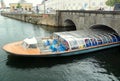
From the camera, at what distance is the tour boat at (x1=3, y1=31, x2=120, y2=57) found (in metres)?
27.8

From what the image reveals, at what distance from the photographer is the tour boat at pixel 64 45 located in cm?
2783

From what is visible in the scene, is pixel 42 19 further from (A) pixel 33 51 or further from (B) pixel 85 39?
(A) pixel 33 51

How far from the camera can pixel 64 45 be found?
3041cm

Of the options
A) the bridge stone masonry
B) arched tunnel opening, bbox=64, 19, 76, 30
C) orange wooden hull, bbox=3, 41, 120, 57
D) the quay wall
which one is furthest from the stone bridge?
the quay wall

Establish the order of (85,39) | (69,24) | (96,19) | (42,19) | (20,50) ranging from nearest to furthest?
(20,50)
(85,39)
(96,19)
(69,24)
(42,19)

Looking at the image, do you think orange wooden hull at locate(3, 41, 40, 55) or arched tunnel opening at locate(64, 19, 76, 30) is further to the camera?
arched tunnel opening at locate(64, 19, 76, 30)

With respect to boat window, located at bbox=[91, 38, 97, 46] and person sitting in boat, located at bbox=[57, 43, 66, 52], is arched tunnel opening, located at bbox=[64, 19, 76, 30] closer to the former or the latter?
boat window, located at bbox=[91, 38, 97, 46]

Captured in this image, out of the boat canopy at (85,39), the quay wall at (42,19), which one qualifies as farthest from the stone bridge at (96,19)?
the quay wall at (42,19)

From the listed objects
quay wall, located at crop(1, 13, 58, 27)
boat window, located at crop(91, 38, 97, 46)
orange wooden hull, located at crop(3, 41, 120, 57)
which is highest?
quay wall, located at crop(1, 13, 58, 27)

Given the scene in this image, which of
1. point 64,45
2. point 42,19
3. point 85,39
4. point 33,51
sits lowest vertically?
point 33,51

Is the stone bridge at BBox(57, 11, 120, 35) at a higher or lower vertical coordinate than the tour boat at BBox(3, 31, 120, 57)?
higher

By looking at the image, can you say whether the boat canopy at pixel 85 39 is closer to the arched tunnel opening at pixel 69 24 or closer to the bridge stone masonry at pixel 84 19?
the bridge stone masonry at pixel 84 19

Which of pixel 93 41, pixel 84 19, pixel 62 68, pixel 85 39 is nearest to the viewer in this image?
Result: pixel 62 68

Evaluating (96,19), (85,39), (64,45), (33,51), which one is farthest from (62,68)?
(96,19)
